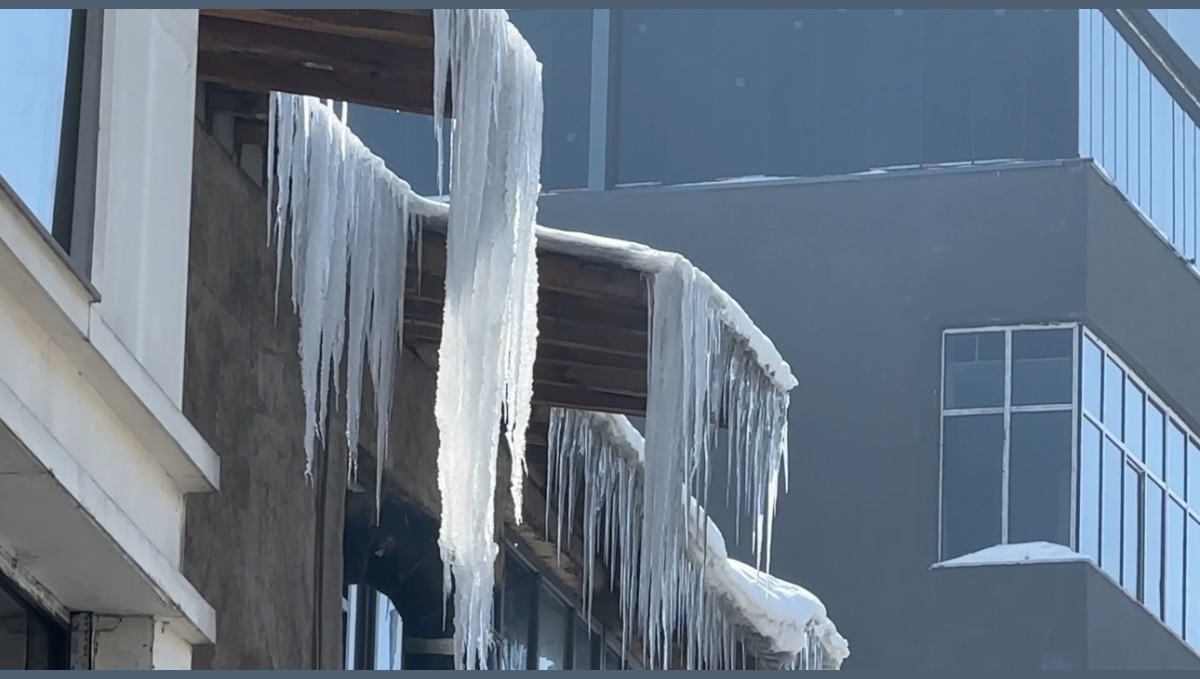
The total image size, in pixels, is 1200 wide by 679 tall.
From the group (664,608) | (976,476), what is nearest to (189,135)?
(664,608)

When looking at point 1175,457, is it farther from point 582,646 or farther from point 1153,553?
point 582,646

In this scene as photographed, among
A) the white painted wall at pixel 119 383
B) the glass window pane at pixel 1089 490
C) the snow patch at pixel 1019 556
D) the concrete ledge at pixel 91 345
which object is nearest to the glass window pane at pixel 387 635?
the white painted wall at pixel 119 383

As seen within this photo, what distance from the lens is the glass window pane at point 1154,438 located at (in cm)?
2423

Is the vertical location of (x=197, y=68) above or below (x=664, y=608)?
above

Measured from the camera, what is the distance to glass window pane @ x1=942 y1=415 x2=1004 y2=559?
75.5 ft

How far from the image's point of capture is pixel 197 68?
977cm

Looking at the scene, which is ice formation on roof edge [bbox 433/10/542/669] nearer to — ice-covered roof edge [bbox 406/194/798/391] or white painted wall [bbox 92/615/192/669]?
ice-covered roof edge [bbox 406/194/798/391]

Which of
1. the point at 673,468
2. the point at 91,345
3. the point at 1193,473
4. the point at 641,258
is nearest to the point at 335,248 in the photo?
the point at 641,258

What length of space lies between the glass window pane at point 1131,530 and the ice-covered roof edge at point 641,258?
11.1 metres

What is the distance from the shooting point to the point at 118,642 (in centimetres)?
797

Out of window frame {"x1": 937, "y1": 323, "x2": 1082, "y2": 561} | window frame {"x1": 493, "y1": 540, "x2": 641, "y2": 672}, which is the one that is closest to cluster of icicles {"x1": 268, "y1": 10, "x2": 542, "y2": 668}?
window frame {"x1": 493, "y1": 540, "x2": 641, "y2": 672}

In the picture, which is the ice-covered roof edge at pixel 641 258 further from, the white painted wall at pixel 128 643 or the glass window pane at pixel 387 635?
the white painted wall at pixel 128 643

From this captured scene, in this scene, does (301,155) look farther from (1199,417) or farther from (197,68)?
(1199,417)

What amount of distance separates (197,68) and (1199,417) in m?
16.9
